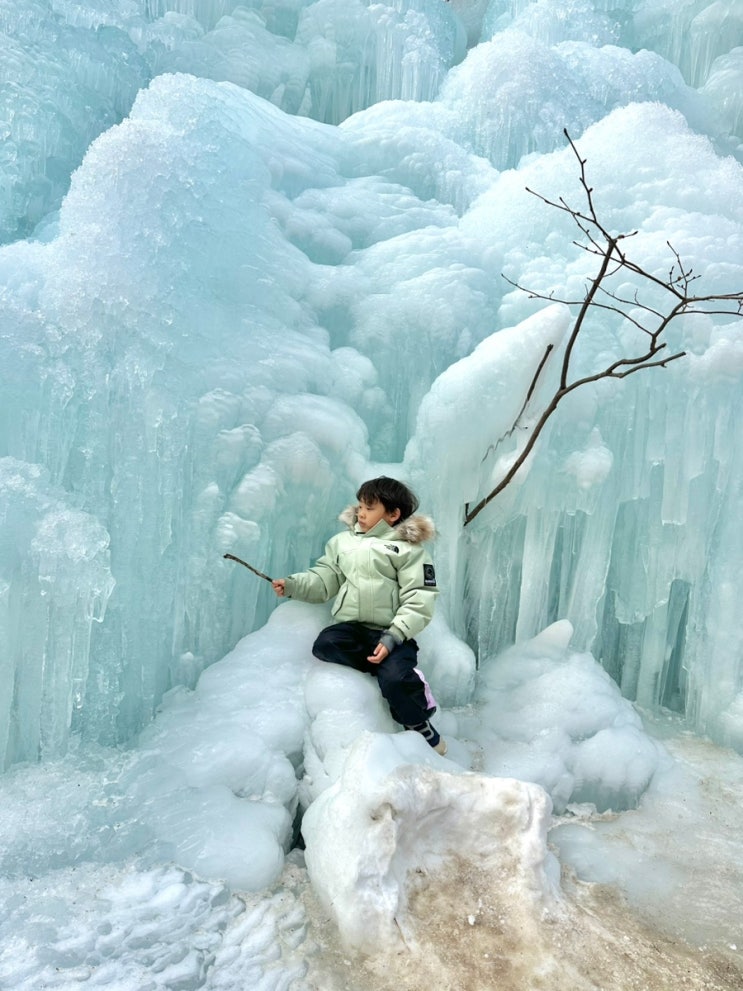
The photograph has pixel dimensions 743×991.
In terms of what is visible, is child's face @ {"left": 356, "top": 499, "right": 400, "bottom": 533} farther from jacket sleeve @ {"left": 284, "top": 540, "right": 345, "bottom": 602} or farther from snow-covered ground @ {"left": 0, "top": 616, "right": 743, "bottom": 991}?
snow-covered ground @ {"left": 0, "top": 616, "right": 743, "bottom": 991}

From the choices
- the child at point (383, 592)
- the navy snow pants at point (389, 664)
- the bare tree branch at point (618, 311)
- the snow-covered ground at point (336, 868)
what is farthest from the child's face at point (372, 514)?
the bare tree branch at point (618, 311)

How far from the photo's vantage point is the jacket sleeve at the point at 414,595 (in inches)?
115

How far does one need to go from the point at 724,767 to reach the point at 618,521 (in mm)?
1185

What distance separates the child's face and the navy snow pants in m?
0.38

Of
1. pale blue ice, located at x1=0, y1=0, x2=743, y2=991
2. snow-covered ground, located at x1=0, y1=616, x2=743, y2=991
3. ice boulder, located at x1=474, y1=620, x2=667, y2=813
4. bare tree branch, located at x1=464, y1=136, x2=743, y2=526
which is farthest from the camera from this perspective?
bare tree branch, located at x1=464, y1=136, x2=743, y2=526

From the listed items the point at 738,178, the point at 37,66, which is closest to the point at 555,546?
the point at 738,178

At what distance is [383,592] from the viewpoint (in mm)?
3031

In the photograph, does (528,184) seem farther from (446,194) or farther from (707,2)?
(707,2)

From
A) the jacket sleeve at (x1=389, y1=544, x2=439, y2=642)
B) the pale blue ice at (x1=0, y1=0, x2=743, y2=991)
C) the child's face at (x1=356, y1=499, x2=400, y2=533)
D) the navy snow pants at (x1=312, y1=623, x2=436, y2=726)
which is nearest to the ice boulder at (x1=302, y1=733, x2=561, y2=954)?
the pale blue ice at (x1=0, y1=0, x2=743, y2=991)

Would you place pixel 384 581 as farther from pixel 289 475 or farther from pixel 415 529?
pixel 289 475

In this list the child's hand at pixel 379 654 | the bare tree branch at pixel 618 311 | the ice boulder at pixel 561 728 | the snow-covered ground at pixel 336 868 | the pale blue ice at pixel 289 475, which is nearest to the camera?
the snow-covered ground at pixel 336 868

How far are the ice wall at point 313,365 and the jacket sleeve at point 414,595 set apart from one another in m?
0.65

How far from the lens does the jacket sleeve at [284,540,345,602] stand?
3092 mm

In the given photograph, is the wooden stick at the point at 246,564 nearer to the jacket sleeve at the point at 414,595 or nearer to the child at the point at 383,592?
the child at the point at 383,592
